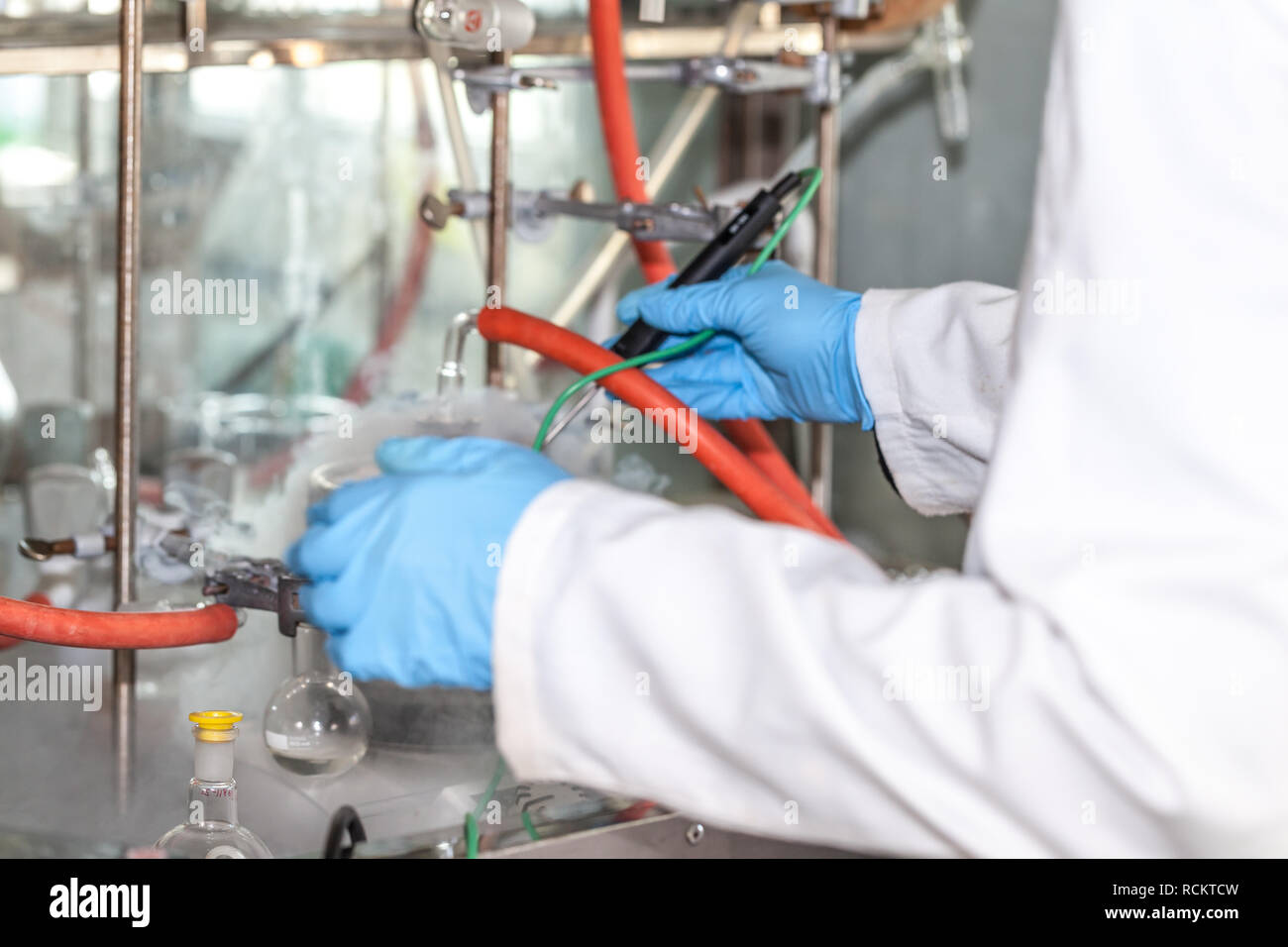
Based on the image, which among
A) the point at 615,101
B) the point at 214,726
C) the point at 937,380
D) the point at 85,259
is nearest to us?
the point at 214,726

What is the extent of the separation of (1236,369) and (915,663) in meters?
0.19

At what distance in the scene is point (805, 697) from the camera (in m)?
0.57

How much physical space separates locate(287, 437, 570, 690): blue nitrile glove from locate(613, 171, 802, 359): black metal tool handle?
0.39 metres

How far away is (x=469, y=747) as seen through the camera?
919 millimetres

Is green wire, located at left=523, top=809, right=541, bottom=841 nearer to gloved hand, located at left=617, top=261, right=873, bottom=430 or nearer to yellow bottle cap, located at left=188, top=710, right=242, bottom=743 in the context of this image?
yellow bottle cap, located at left=188, top=710, right=242, bottom=743

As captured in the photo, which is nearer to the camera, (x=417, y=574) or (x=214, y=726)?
(x=417, y=574)

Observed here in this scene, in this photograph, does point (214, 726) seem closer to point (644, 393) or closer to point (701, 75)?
point (644, 393)

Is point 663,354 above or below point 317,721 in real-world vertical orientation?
above

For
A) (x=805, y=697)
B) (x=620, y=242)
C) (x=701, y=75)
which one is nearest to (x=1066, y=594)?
(x=805, y=697)

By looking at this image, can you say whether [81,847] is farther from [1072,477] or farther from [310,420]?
[310,420]

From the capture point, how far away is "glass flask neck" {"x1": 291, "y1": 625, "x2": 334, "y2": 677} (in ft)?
2.89

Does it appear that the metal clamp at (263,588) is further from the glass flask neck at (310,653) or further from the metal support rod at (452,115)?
the metal support rod at (452,115)

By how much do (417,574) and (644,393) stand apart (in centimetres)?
34
